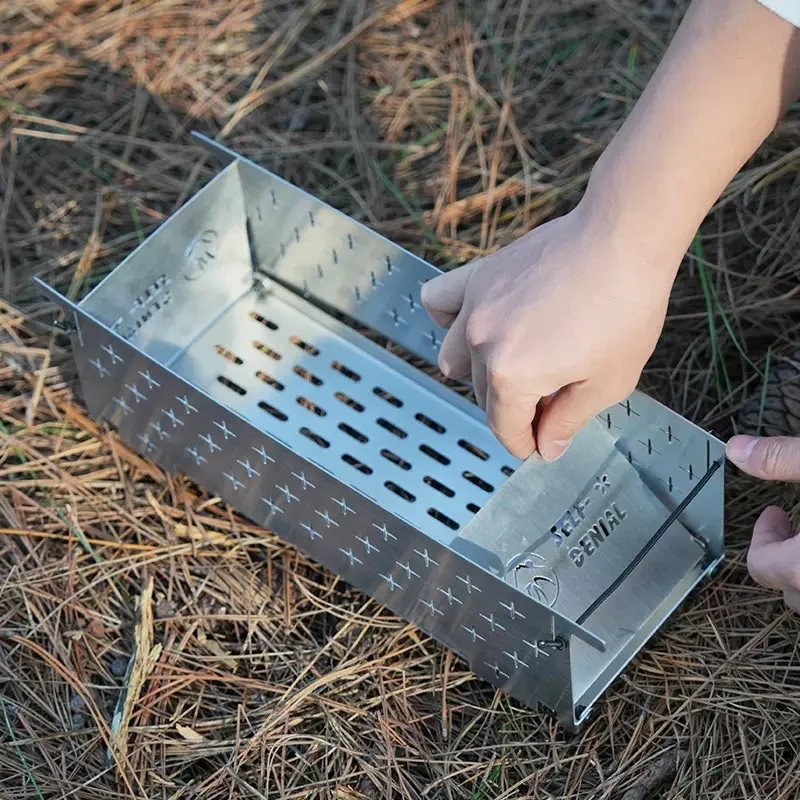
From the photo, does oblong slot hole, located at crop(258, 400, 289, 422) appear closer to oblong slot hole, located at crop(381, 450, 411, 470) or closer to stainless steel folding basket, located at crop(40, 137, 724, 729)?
stainless steel folding basket, located at crop(40, 137, 724, 729)

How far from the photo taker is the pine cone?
193 cm

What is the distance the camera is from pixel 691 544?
1.85 m

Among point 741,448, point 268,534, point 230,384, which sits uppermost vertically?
point 741,448

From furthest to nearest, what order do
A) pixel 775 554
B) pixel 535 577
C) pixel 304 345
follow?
pixel 304 345, pixel 535 577, pixel 775 554

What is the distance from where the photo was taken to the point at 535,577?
70.3 inches

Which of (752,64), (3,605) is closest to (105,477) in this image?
(3,605)

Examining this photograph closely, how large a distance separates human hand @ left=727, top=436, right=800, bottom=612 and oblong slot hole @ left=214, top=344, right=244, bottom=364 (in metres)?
0.91

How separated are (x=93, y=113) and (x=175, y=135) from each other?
0.71ft

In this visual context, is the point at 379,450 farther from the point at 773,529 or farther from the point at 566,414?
the point at 773,529

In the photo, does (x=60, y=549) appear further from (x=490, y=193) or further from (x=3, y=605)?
(x=490, y=193)

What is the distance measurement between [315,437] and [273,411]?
0.10 metres

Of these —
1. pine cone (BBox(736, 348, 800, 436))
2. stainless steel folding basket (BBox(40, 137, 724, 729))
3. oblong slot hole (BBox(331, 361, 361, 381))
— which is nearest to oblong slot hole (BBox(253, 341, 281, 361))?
stainless steel folding basket (BBox(40, 137, 724, 729))

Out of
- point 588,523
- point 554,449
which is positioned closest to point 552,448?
point 554,449

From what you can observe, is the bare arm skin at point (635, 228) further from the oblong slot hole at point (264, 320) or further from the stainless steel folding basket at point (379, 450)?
the oblong slot hole at point (264, 320)
